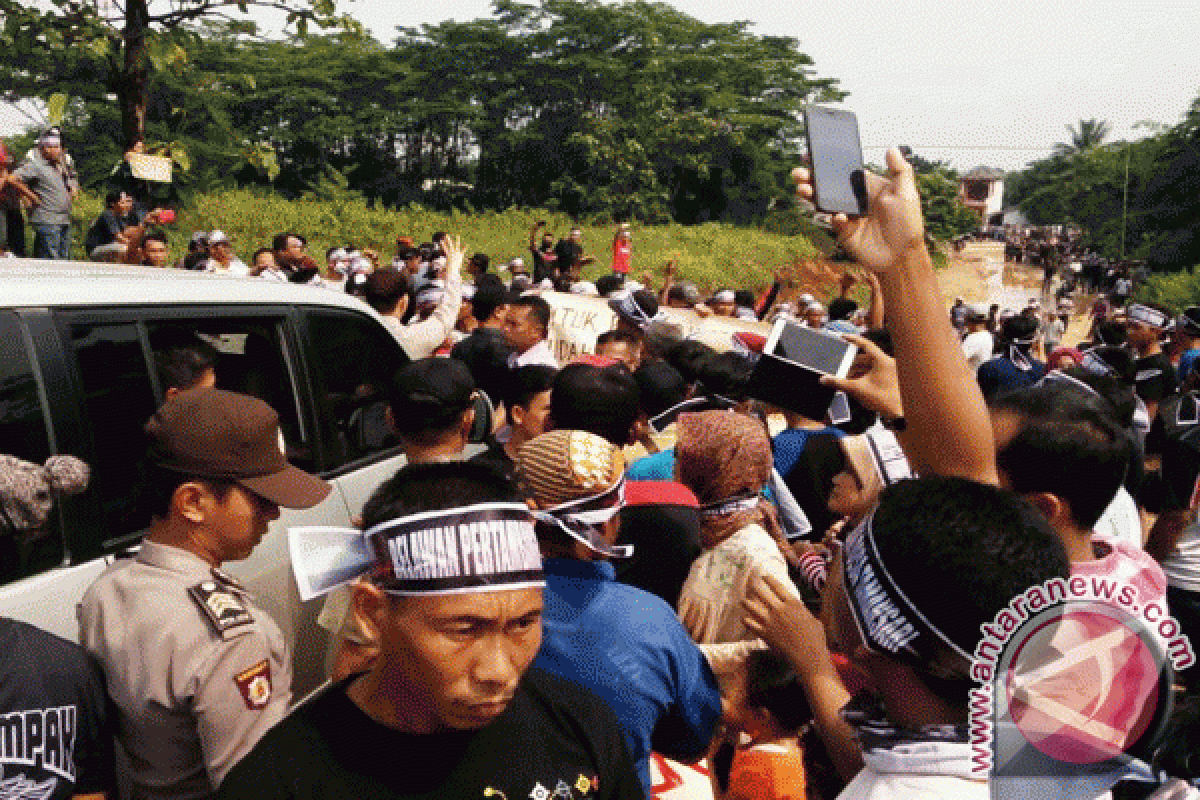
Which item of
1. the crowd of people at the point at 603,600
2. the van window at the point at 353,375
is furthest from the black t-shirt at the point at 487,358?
the crowd of people at the point at 603,600

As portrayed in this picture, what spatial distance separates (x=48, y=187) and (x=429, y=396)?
741 centimetres

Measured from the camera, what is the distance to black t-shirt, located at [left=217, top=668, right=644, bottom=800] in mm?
1492

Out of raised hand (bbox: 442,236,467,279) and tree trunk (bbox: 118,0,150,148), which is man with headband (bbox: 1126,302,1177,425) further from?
tree trunk (bbox: 118,0,150,148)

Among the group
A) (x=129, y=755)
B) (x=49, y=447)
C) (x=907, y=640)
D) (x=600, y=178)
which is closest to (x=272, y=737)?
(x=129, y=755)

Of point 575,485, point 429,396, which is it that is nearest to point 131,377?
point 429,396

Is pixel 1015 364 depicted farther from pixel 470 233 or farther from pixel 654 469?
pixel 470 233

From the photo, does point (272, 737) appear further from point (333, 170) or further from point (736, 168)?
point (736, 168)

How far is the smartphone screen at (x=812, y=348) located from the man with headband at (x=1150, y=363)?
16.5 feet

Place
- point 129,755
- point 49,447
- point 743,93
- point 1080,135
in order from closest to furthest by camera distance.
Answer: point 129,755 → point 49,447 → point 743,93 → point 1080,135

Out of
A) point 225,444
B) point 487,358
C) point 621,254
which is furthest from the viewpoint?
point 621,254

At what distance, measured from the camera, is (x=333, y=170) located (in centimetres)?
3878

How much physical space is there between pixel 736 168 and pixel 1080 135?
266 feet

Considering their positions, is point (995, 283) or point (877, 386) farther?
point (995, 283)

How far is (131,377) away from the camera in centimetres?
280
